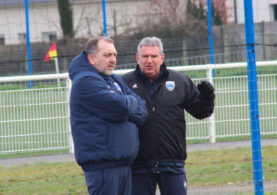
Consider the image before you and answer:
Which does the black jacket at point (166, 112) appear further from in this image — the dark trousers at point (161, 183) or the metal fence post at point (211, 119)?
the metal fence post at point (211, 119)

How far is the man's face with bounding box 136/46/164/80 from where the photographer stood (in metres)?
4.54

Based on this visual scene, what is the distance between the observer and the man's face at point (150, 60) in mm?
4543

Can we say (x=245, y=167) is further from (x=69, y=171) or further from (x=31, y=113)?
(x=31, y=113)

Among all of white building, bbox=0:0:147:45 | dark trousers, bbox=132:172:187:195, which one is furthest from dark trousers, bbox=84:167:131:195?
white building, bbox=0:0:147:45

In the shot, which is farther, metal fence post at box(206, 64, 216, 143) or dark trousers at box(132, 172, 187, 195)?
metal fence post at box(206, 64, 216, 143)

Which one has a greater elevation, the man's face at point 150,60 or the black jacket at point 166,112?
the man's face at point 150,60

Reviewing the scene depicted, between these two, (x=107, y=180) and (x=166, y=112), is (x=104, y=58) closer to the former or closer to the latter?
(x=166, y=112)

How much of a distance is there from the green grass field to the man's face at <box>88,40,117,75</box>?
3.02 metres

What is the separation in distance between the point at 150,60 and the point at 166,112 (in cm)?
45

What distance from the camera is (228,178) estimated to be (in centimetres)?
727

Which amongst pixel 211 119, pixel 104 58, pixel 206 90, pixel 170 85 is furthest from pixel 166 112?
pixel 211 119

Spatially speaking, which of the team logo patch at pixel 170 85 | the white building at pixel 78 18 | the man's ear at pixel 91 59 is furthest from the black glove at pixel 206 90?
the white building at pixel 78 18

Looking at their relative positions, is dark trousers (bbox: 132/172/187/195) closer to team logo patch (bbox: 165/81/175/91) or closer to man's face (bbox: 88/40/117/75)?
team logo patch (bbox: 165/81/175/91)

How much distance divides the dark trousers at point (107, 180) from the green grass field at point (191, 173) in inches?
109
